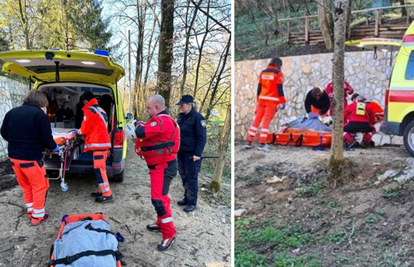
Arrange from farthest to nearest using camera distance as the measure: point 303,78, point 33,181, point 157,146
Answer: point 303,78 → point 33,181 → point 157,146

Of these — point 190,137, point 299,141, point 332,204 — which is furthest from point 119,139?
point 332,204

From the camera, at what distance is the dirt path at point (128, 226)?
8.27 feet

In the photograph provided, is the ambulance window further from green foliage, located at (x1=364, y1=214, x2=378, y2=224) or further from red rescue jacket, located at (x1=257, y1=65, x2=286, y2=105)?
green foliage, located at (x1=364, y1=214, x2=378, y2=224)

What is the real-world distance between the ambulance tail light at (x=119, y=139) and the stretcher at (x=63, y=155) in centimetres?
35

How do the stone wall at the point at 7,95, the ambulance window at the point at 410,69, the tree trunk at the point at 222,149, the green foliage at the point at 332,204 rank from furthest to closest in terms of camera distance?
the stone wall at the point at 7,95 → the tree trunk at the point at 222,149 → the green foliage at the point at 332,204 → the ambulance window at the point at 410,69

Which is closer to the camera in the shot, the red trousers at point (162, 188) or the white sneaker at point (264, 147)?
the red trousers at point (162, 188)

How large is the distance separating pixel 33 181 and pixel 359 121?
2894mm

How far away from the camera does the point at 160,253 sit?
8.59ft

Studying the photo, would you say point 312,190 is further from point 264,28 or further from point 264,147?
point 264,28

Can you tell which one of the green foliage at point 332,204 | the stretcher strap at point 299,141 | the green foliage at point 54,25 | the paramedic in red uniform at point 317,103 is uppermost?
the green foliage at point 54,25

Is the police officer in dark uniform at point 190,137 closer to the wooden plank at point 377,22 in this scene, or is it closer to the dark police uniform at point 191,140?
the dark police uniform at point 191,140

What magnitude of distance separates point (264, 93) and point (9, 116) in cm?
231

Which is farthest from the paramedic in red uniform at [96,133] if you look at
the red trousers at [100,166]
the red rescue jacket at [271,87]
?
the red rescue jacket at [271,87]

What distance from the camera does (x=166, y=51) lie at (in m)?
6.10
